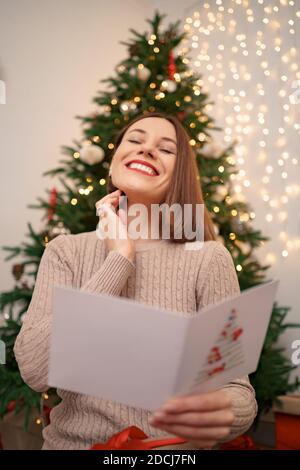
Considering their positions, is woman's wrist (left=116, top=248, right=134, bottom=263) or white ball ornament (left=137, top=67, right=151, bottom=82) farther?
white ball ornament (left=137, top=67, right=151, bottom=82)

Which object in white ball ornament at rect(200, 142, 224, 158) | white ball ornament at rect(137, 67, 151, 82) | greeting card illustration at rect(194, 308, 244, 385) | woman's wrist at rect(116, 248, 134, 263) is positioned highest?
white ball ornament at rect(137, 67, 151, 82)

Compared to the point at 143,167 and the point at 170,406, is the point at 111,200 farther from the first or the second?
the point at 170,406

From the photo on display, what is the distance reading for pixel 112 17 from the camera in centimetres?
313

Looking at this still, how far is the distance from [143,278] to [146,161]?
1.03 ft

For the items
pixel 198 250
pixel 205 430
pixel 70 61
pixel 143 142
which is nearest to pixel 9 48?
pixel 70 61

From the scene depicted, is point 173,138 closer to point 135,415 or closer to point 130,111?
point 135,415

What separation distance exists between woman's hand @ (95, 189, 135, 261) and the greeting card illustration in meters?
0.37

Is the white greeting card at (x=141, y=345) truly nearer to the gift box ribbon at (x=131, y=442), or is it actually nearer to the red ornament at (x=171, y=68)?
the gift box ribbon at (x=131, y=442)

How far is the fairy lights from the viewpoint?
8.41ft

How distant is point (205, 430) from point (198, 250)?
19.3 inches

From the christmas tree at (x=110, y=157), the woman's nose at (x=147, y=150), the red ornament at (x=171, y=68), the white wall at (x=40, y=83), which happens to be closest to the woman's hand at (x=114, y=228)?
the woman's nose at (x=147, y=150)

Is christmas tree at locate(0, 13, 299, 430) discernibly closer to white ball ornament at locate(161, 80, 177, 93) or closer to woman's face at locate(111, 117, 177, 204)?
white ball ornament at locate(161, 80, 177, 93)

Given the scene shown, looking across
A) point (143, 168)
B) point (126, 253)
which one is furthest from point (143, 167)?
point (126, 253)

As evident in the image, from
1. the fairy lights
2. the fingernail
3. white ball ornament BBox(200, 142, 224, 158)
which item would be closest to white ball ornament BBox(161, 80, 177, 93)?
white ball ornament BBox(200, 142, 224, 158)
